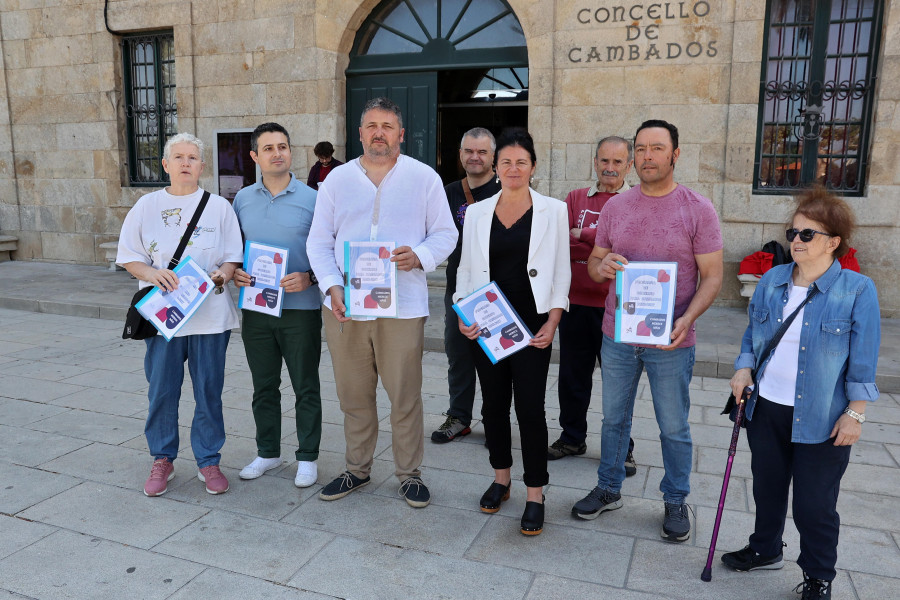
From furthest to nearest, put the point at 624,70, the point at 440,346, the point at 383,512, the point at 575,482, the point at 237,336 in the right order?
1. the point at 624,70
2. the point at 237,336
3. the point at 440,346
4. the point at 575,482
5. the point at 383,512

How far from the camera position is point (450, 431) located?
456 cm

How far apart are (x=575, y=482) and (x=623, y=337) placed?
117 cm

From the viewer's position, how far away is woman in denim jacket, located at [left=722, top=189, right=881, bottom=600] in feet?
8.45

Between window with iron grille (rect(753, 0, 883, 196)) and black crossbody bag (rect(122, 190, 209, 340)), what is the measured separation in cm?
662

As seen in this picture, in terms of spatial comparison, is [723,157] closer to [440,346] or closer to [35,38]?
[440,346]

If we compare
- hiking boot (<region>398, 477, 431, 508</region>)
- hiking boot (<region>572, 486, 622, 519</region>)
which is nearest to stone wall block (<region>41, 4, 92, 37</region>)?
hiking boot (<region>398, 477, 431, 508</region>)

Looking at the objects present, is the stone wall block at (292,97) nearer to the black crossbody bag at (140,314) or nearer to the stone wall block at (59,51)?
the stone wall block at (59,51)

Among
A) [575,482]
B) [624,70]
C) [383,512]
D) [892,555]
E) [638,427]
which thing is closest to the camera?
[892,555]

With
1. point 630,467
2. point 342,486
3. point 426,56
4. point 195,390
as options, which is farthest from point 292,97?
point 630,467

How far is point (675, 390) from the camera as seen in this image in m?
3.23

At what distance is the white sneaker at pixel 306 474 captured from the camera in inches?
150

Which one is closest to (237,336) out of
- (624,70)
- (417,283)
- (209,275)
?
(209,275)

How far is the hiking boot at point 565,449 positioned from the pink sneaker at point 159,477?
2.20 metres

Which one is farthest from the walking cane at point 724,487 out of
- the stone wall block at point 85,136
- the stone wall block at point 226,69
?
the stone wall block at point 85,136
